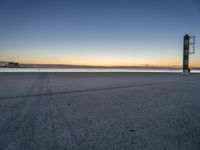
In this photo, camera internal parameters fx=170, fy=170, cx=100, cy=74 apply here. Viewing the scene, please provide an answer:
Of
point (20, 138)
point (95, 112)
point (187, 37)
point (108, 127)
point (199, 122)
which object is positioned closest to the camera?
point (20, 138)

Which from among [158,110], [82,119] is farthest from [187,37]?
[82,119]

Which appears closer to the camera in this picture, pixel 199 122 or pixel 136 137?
pixel 136 137

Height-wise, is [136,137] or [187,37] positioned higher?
[187,37]

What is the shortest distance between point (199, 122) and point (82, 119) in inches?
111

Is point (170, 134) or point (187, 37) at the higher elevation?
point (187, 37)

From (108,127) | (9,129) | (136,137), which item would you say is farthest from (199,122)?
(9,129)

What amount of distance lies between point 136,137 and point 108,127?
0.72m

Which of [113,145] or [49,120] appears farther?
[49,120]

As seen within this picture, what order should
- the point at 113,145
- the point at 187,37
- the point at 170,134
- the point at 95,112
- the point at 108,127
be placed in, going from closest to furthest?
the point at 113,145 < the point at 170,134 < the point at 108,127 < the point at 95,112 < the point at 187,37

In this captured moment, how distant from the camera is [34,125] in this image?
3752 millimetres

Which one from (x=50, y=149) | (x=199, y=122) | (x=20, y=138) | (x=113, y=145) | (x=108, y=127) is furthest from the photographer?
Result: (x=199, y=122)

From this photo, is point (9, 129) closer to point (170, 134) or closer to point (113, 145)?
point (113, 145)

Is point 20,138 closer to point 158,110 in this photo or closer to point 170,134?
point 170,134

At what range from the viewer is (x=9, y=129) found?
11.4ft
